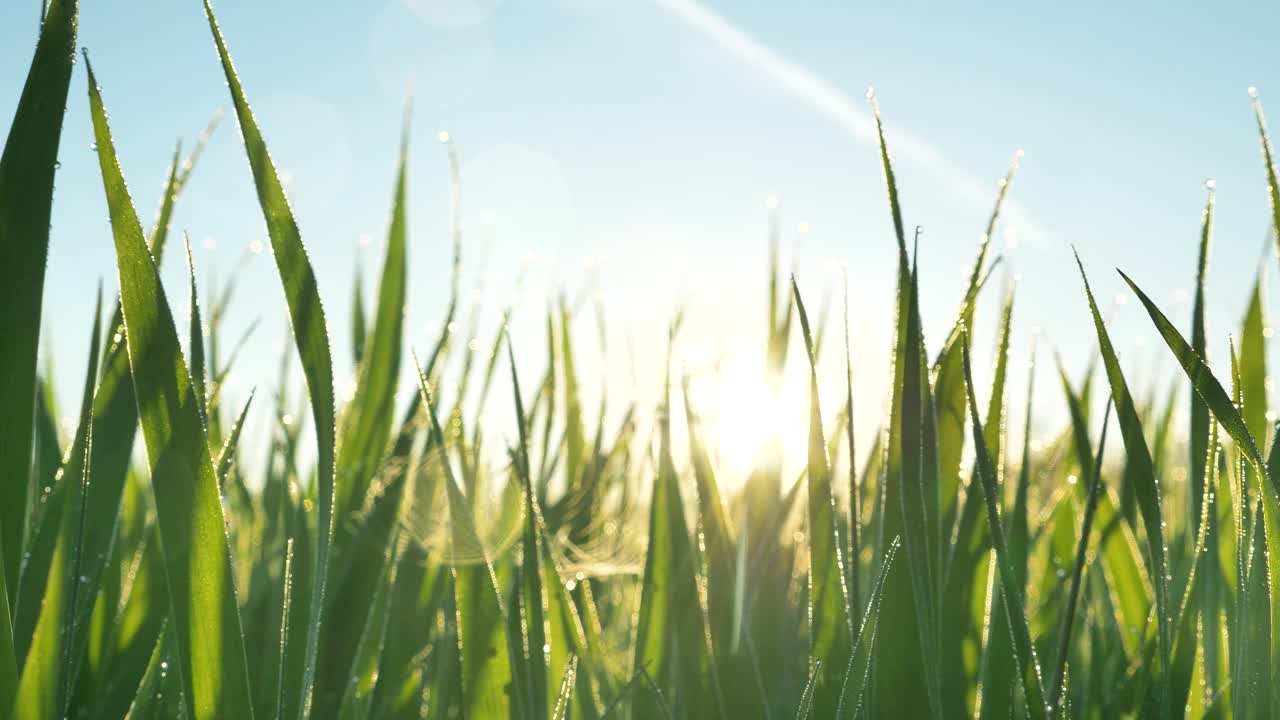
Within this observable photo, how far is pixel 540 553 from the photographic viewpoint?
58 cm

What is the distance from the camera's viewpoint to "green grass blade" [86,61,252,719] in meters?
0.35

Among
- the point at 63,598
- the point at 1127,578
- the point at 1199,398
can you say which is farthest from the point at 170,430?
the point at 1127,578

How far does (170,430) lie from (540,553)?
0.28 m

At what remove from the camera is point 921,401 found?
1.37 feet

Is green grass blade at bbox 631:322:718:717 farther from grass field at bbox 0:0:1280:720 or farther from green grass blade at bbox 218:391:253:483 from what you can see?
green grass blade at bbox 218:391:253:483

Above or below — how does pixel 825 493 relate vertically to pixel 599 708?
above

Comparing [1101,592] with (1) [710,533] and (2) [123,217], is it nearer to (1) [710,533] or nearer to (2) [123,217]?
(1) [710,533]

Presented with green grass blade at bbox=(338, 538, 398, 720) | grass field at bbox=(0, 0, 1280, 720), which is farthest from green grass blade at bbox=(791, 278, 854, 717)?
green grass blade at bbox=(338, 538, 398, 720)

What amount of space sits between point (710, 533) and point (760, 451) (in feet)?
0.37

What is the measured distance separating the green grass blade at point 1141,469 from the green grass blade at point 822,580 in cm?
13

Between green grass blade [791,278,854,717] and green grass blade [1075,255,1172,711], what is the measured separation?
0.42 feet

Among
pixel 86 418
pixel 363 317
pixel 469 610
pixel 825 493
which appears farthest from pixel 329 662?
pixel 363 317

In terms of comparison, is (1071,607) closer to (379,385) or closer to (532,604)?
(532,604)

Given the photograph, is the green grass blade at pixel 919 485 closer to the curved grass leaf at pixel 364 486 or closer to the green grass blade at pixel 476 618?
the green grass blade at pixel 476 618
